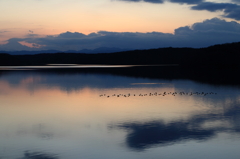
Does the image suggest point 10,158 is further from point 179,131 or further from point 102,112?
point 102,112

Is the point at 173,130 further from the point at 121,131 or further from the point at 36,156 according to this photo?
the point at 36,156

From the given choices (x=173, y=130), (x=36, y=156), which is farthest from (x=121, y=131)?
(x=36, y=156)

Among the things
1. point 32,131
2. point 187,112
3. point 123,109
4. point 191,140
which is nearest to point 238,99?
point 187,112

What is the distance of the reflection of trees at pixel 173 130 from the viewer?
51.2 ft

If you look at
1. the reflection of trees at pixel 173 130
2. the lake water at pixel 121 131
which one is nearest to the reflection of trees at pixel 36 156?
the lake water at pixel 121 131

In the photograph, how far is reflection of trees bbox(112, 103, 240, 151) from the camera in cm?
1561

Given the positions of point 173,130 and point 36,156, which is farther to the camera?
point 173,130

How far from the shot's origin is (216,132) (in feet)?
57.7

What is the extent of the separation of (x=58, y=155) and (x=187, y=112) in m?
13.6

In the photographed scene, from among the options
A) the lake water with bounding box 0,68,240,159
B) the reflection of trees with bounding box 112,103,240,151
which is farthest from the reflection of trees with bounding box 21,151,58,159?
the reflection of trees with bounding box 112,103,240,151

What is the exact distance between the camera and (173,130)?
17953 mm

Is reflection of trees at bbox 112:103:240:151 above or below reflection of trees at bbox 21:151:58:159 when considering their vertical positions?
above

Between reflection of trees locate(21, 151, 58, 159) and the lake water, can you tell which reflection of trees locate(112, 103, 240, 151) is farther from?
reflection of trees locate(21, 151, 58, 159)

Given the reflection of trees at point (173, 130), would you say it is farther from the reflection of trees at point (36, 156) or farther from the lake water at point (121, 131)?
the reflection of trees at point (36, 156)
